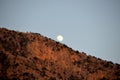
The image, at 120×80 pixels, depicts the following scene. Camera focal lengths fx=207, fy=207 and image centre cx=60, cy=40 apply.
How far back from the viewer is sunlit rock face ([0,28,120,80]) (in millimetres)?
38875

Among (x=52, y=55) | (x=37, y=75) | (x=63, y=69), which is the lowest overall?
(x=37, y=75)

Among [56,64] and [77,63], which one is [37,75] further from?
[77,63]

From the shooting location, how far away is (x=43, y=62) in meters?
46.4

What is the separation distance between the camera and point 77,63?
5153cm

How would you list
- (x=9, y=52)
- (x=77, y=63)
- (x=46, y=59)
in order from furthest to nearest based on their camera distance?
(x=77, y=63) < (x=46, y=59) < (x=9, y=52)

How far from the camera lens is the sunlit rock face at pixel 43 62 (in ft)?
128

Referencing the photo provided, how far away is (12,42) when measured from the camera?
48.5 m

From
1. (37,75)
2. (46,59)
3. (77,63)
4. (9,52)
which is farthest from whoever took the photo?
(77,63)

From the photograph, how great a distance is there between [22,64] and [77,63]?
16.3 metres

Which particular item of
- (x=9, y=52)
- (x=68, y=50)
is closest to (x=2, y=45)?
(x=9, y=52)

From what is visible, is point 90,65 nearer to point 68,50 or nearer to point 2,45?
point 68,50

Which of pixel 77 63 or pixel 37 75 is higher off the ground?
pixel 77 63

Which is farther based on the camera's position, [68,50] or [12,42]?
[68,50]

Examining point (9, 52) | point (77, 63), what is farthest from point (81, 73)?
point (9, 52)
